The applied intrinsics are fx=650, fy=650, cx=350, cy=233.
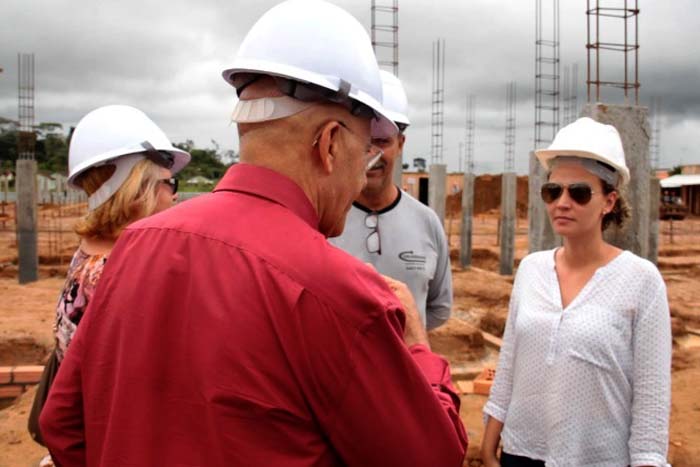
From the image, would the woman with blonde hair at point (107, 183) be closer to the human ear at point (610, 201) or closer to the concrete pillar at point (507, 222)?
the human ear at point (610, 201)

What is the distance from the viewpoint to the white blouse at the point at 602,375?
6.97ft

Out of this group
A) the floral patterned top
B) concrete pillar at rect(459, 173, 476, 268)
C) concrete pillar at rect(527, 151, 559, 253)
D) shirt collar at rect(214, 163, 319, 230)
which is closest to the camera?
shirt collar at rect(214, 163, 319, 230)

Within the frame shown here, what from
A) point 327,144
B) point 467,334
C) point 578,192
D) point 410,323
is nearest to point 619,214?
point 578,192

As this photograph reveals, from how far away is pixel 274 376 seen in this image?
41.8 inches

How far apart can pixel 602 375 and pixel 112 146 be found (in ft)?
6.38

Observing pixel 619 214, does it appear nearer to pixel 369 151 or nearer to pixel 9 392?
pixel 369 151

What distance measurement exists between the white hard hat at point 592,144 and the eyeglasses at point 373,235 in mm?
788

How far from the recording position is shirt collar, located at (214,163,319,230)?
1192 millimetres

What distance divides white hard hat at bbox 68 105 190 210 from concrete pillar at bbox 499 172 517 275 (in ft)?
42.6

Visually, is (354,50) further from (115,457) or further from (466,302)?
(466,302)

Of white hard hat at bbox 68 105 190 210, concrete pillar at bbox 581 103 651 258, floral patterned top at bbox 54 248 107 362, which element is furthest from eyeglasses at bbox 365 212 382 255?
concrete pillar at bbox 581 103 651 258

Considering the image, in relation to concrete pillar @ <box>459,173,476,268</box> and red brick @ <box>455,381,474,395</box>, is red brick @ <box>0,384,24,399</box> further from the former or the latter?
concrete pillar @ <box>459,173,476,268</box>

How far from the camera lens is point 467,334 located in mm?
8391

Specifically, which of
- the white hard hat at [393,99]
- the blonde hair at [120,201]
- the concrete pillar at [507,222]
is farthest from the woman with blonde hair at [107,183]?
the concrete pillar at [507,222]
